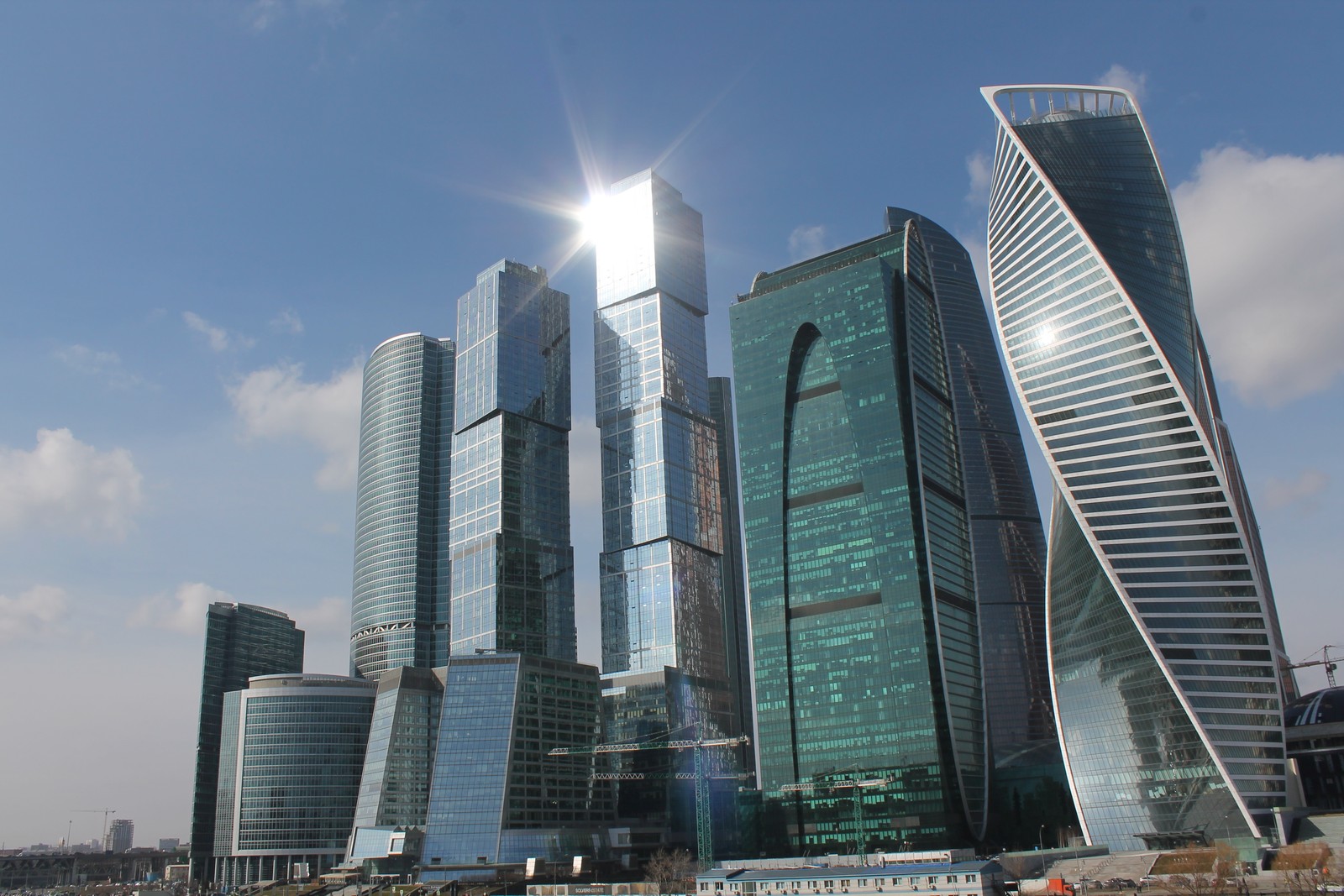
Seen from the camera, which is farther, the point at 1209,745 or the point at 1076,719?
the point at 1076,719

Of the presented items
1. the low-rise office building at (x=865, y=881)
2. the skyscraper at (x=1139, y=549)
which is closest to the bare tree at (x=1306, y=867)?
the skyscraper at (x=1139, y=549)

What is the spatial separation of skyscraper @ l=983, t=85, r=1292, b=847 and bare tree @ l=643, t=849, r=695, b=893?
6064 cm

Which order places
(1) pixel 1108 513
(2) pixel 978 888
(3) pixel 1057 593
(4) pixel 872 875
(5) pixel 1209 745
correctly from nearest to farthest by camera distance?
1. (2) pixel 978 888
2. (4) pixel 872 875
3. (5) pixel 1209 745
4. (1) pixel 1108 513
5. (3) pixel 1057 593

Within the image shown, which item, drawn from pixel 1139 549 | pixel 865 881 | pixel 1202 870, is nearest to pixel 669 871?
pixel 865 881

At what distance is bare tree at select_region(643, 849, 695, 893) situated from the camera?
16375 centimetres

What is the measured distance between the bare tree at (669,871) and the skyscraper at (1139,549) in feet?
199

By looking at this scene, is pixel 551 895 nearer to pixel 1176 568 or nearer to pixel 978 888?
pixel 978 888

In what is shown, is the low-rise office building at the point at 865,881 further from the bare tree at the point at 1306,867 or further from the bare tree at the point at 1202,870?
the bare tree at the point at 1306,867

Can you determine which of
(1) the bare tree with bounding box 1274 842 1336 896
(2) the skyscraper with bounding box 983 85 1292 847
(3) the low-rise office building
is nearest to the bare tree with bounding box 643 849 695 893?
(3) the low-rise office building

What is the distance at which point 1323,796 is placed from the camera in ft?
607

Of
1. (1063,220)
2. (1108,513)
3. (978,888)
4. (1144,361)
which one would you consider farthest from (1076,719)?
(1063,220)

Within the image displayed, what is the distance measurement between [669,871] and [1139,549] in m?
86.1

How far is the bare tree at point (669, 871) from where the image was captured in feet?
537

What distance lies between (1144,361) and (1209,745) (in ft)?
184
